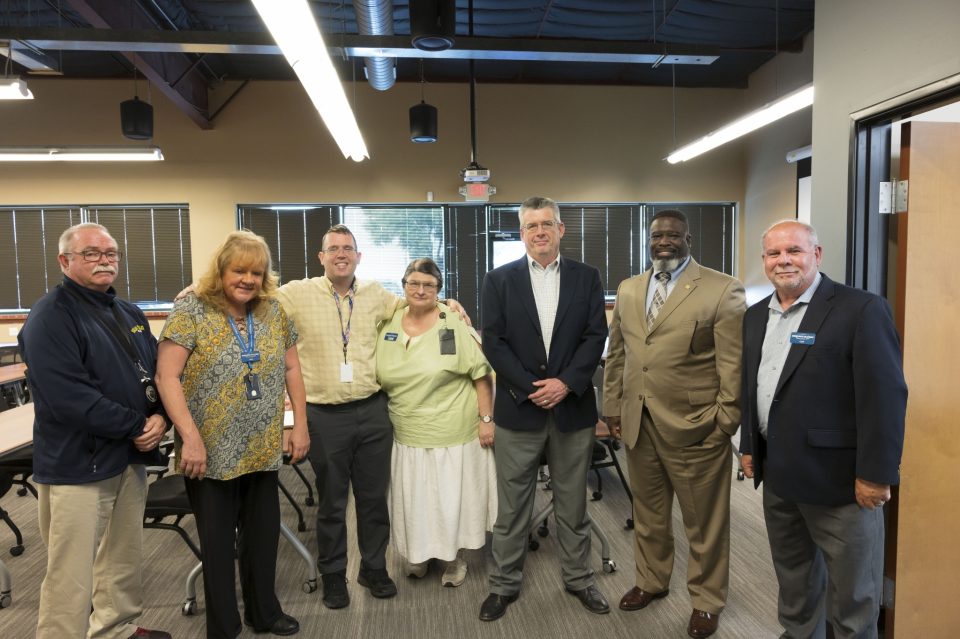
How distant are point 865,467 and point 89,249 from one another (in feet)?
8.78

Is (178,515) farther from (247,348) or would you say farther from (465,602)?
(465,602)

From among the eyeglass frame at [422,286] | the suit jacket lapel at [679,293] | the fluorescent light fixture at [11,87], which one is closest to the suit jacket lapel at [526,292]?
the eyeglass frame at [422,286]

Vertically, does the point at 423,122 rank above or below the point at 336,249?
above

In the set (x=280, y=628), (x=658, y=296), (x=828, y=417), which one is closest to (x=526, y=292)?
(x=658, y=296)

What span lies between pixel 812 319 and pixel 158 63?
655 centimetres

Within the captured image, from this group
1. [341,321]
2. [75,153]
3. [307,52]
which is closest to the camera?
[341,321]

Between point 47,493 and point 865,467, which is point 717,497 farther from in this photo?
point 47,493

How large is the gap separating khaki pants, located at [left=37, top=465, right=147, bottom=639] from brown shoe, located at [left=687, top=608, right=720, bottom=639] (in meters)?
2.24

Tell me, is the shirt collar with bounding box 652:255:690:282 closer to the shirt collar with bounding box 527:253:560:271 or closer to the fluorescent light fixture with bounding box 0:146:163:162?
the shirt collar with bounding box 527:253:560:271

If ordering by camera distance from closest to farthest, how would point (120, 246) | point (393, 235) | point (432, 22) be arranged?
1. point (432, 22)
2. point (120, 246)
3. point (393, 235)

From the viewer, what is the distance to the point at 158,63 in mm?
5848

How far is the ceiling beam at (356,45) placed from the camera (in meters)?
4.40

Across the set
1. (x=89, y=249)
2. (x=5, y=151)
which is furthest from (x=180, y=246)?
(x=89, y=249)

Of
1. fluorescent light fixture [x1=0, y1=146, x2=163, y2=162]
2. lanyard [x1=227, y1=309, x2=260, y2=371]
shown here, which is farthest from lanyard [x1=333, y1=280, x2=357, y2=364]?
fluorescent light fixture [x1=0, y1=146, x2=163, y2=162]
